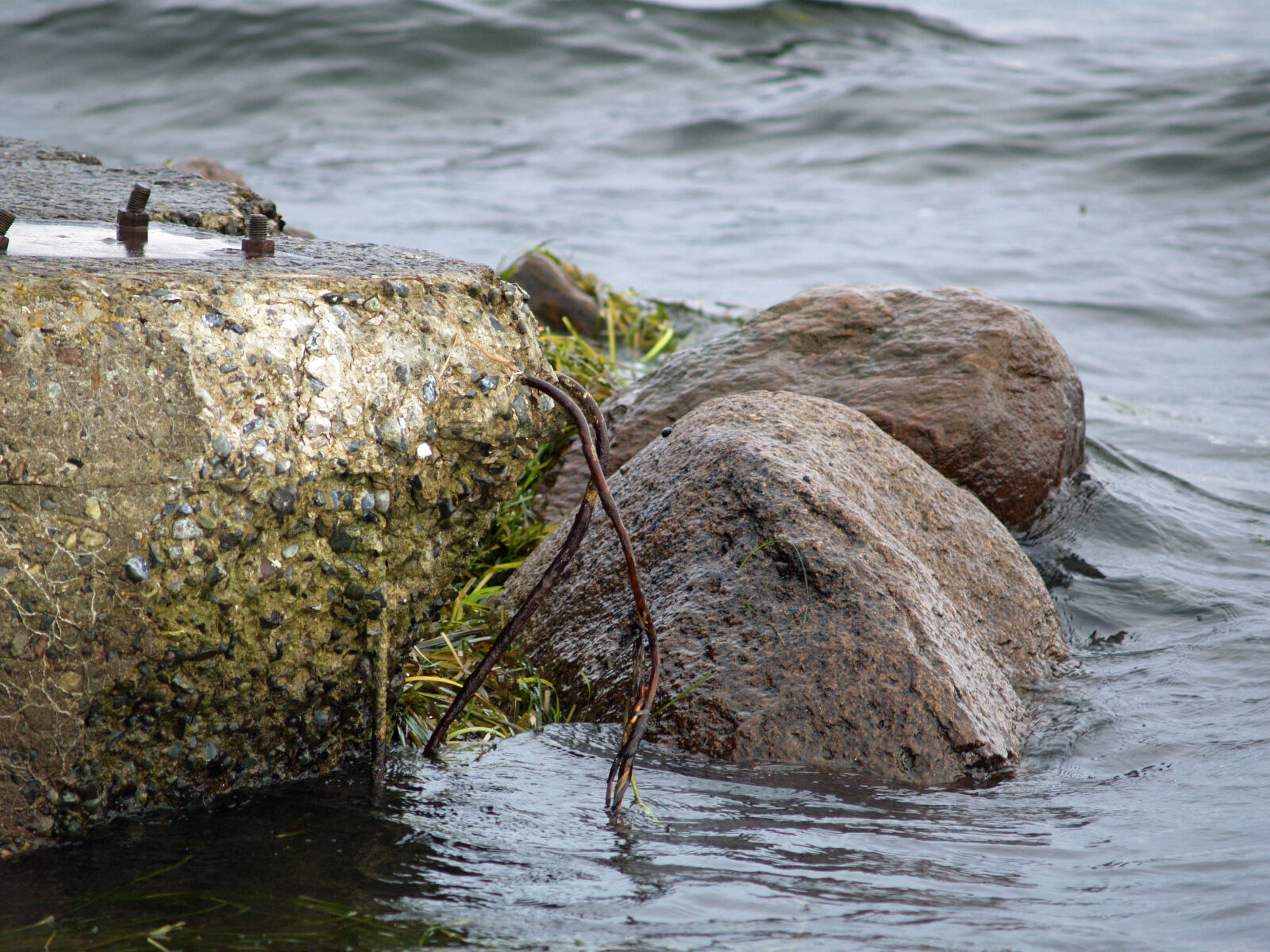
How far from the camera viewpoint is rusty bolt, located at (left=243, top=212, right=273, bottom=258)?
2809 mm

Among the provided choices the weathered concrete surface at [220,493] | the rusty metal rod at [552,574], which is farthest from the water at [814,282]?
the rusty metal rod at [552,574]

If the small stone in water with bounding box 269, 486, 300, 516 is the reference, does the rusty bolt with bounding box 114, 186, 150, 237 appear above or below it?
above

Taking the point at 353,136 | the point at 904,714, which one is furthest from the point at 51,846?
the point at 353,136

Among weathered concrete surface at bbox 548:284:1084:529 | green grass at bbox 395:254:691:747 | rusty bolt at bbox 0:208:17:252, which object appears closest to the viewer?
rusty bolt at bbox 0:208:17:252

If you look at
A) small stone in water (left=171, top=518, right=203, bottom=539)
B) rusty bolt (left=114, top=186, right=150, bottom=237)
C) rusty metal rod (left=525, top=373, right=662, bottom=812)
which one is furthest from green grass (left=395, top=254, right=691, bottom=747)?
rusty bolt (left=114, top=186, right=150, bottom=237)

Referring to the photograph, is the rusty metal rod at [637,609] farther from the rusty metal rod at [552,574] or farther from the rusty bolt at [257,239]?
the rusty bolt at [257,239]

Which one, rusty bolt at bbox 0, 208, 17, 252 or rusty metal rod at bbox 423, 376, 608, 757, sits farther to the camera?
rusty metal rod at bbox 423, 376, 608, 757

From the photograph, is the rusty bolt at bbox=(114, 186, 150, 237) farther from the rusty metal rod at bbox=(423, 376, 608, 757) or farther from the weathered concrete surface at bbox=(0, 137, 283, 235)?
the rusty metal rod at bbox=(423, 376, 608, 757)

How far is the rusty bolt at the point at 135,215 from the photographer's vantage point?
2891mm

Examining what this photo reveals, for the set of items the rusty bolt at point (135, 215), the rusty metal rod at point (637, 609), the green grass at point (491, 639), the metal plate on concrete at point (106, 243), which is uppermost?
the rusty bolt at point (135, 215)

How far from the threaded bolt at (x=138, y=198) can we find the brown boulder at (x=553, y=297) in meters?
3.80

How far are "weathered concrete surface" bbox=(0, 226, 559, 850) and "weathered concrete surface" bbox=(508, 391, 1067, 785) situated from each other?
0.88 meters

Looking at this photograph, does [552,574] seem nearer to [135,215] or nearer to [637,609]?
[637,609]

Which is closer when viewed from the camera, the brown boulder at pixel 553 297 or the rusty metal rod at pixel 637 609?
the rusty metal rod at pixel 637 609
